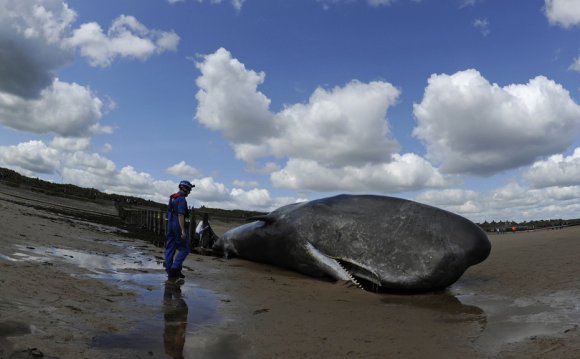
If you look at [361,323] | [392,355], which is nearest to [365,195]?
[361,323]

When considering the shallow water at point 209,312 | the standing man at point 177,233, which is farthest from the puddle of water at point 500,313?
the standing man at point 177,233

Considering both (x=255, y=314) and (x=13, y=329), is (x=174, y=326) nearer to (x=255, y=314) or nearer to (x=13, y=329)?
(x=255, y=314)

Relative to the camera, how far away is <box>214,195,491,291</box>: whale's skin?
7719 millimetres

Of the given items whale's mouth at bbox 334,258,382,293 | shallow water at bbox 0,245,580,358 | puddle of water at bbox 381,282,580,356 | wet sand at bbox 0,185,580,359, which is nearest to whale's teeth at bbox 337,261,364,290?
whale's mouth at bbox 334,258,382,293

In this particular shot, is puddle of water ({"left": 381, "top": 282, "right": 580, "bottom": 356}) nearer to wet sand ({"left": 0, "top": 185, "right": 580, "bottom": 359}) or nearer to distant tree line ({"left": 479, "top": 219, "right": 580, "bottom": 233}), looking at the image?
wet sand ({"left": 0, "top": 185, "right": 580, "bottom": 359})

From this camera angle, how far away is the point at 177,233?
8.04m

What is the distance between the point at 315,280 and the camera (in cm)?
870

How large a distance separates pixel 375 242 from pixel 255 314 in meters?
3.85

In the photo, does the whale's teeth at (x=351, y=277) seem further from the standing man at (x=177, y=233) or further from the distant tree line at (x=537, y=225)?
the distant tree line at (x=537, y=225)

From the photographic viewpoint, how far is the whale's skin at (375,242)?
7719 millimetres

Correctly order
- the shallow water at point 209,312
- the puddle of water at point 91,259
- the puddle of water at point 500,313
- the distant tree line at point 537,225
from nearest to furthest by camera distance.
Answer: the shallow water at point 209,312 < the puddle of water at point 500,313 < the puddle of water at point 91,259 < the distant tree line at point 537,225

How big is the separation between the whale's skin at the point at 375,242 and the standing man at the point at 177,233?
2613mm

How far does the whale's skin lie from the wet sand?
0.46 meters

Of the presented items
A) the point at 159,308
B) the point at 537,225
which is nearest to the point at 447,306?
the point at 159,308
